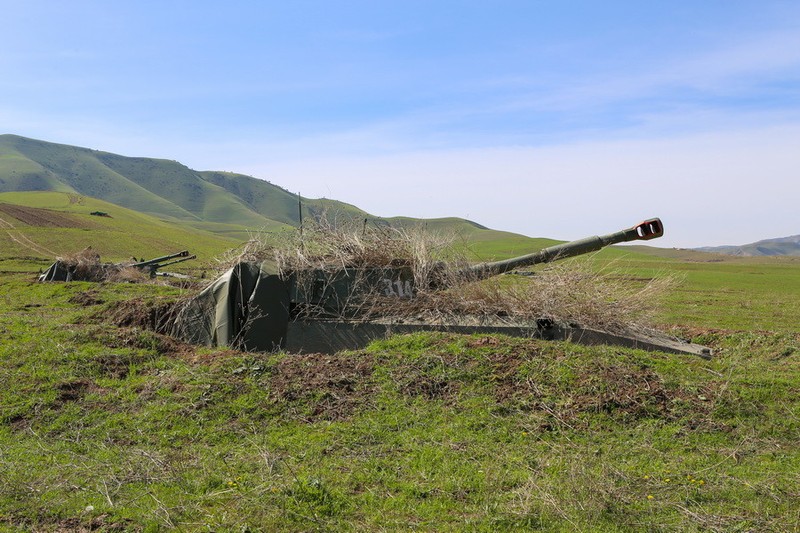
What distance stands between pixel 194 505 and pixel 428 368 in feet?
13.3

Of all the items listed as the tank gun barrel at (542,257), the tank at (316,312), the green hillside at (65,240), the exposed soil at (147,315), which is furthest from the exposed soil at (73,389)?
the green hillside at (65,240)

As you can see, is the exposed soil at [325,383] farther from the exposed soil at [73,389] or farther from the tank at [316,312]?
the exposed soil at [73,389]

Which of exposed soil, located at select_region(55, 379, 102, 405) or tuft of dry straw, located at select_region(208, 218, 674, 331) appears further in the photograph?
tuft of dry straw, located at select_region(208, 218, 674, 331)

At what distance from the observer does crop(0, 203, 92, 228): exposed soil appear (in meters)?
59.0

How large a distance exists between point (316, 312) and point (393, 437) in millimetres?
4541

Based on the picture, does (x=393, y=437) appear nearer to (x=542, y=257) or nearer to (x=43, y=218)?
(x=542, y=257)

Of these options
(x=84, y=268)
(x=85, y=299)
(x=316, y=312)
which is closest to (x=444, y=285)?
(x=316, y=312)

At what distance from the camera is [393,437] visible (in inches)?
287

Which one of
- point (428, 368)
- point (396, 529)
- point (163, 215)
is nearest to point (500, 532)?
point (396, 529)

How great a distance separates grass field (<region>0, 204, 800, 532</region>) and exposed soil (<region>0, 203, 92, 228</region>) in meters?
54.4

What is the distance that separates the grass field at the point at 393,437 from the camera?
537cm

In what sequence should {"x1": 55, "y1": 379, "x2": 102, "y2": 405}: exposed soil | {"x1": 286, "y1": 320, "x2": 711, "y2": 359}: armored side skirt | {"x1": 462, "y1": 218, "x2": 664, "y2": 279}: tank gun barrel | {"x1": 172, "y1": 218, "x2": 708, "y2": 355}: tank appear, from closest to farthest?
{"x1": 55, "y1": 379, "x2": 102, "y2": 405}: exposed soil, {"x1": 286, "y1": 320, "x2": 711, "y2": 359}: armored side skirt, {"x1": 172, "y1": 218, "x2": 708, "y2": 355}: tank, {"x1": 462, "y1": 218, "x2": 664, "y2": 279}: tank gun barrel

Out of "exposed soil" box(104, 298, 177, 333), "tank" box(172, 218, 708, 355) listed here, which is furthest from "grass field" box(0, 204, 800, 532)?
"exposed soil" box(104, 298, 177, 333)

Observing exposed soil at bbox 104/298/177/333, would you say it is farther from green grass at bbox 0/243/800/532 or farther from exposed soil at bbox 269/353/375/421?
exposed soil at bbox 269/353/375/421
